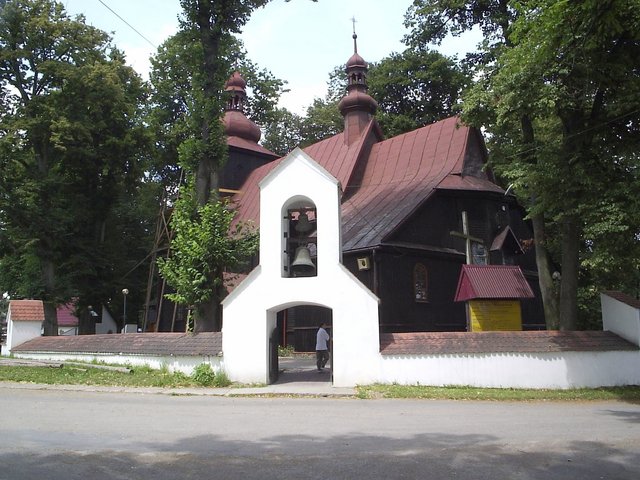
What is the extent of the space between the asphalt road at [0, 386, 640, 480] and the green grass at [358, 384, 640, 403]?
528 millimetres

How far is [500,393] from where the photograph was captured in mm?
11258

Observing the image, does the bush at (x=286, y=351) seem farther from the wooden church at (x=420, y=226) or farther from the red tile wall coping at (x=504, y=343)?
the red tile wall coping at (x=504, y=343)

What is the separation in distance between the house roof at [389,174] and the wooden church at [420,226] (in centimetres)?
6

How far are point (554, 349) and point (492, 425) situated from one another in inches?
179

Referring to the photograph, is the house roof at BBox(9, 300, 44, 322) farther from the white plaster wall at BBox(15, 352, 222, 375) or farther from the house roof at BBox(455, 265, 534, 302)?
the house roof at BBox(455, 265, 534, 302)

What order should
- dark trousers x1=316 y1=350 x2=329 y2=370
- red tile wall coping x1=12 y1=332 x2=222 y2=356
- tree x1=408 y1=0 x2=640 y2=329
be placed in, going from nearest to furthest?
tree x1=408 y1=0 x2=640 y2=329, red tile wall coping x1=12 y1=332 x2=222 y2=356, dark trousers x1=316 y1=350 x2=329 y2=370

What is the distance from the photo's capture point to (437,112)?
35156 millimetres

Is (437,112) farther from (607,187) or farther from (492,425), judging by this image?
(492,425)

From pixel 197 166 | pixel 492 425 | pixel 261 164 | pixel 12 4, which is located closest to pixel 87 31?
pixel 12 4

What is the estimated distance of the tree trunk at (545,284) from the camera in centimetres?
1590

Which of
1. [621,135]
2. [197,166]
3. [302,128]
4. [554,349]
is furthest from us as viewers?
[302,128]

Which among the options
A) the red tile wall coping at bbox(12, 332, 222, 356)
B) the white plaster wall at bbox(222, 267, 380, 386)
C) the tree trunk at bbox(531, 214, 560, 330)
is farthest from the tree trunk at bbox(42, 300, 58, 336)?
the tree trunk at bbox(531, 214, 560, 330)

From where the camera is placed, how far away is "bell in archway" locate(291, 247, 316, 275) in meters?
→ 13.1

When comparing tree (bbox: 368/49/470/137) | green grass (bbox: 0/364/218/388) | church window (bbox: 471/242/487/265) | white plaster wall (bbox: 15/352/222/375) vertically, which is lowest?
green grass (bbox: 0/364/218/388)
